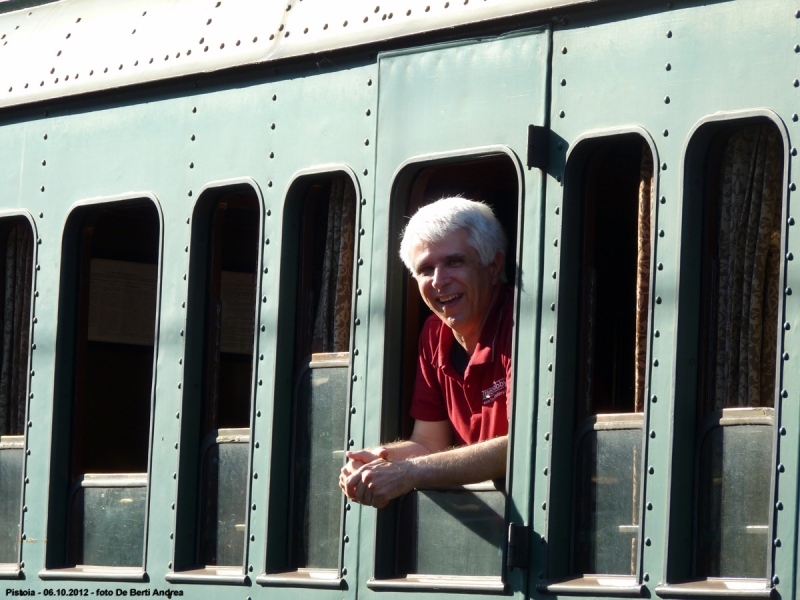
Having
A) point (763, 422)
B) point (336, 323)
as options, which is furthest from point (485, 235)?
point (763, 422)

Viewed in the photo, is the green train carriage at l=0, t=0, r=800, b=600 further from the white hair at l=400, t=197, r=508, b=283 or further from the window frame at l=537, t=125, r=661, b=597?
the white hair at l=400, t=197, r=508, b=283

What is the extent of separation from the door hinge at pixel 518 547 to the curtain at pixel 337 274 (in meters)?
1.03

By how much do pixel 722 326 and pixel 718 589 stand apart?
66 centimetres

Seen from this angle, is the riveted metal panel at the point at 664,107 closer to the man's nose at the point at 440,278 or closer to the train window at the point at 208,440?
the man's nose at the point at 440,278

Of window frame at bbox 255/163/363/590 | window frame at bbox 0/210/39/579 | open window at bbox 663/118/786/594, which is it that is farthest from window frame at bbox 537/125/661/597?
window frame at bbox 0/210/39/579

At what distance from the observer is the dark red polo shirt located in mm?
4395

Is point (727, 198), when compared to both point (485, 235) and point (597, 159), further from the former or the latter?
point (485, 235)

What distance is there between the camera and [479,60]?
174 inches

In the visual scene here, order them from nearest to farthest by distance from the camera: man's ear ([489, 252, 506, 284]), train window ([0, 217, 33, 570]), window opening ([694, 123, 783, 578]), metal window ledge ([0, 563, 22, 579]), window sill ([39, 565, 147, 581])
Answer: window opening ([694, 123, 783, 578])
man's ear ([489, 252, 506, 284])
window sill ([39, 565, 147, 581])
metal window ledge ([0, 563, 22, 579])
train window ([0, 217, 33, 570])

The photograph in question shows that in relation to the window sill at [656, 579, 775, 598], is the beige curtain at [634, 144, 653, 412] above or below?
above

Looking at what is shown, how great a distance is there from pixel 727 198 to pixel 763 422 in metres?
0.59

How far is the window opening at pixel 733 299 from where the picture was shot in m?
3.80

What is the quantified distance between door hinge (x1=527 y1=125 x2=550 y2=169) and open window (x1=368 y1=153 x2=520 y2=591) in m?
0.12

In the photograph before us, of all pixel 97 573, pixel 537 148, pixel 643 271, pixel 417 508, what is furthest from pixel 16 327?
pixel 643 271
